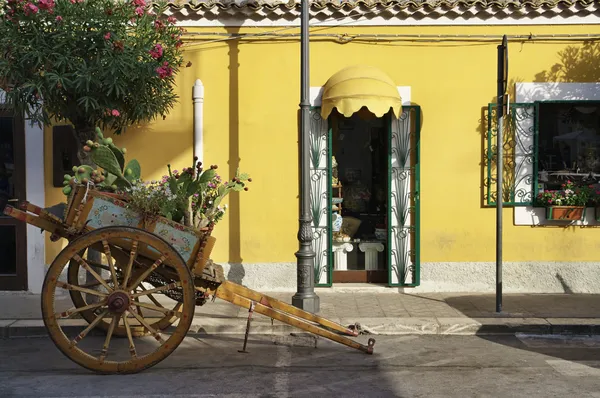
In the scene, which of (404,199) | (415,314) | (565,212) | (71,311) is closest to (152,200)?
(71,311)

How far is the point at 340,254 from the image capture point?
1032cm

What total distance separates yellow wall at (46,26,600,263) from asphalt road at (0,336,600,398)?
2425 millimetres

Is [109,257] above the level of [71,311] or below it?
above

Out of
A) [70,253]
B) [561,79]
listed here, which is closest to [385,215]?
[561,79]

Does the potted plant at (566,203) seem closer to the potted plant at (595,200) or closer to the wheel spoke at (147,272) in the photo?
the potted plant at (595,200)

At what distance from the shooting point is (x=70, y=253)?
19.3ft

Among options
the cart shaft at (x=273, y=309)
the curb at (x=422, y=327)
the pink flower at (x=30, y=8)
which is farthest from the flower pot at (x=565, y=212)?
the pink flower at (x=30, y=8)

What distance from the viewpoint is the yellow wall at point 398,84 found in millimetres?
9922

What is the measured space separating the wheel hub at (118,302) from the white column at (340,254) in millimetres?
4747

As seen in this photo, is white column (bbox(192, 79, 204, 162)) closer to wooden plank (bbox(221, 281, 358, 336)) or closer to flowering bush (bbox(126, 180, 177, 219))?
flowering bush (bbox(126, 180, 177, 219))

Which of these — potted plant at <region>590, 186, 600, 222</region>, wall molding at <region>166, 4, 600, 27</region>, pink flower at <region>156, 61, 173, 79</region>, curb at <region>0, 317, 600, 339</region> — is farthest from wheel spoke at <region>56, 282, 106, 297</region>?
potted plant at <region>590, 186, 600, 222</region>

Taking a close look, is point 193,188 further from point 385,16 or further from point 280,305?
point 385,16

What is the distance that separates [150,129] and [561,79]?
5.85 metres

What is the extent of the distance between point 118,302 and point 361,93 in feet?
14.6
